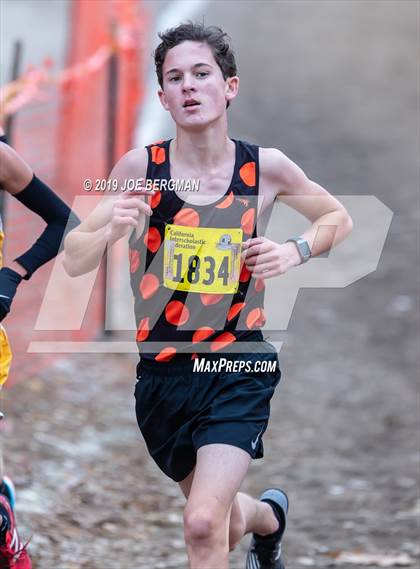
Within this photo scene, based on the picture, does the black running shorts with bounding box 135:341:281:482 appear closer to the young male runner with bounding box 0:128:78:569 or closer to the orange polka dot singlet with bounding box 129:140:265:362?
the orange polka dot singlet with bounding box 129:140:265:362

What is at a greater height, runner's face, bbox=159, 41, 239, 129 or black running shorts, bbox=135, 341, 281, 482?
runner's face, bbox=159, 41, 239, 129

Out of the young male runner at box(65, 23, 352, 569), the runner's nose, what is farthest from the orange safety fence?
the runner's nose

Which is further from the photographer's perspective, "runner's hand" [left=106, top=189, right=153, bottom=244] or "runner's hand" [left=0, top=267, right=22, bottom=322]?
"runner's hand" [left=0, top=267, right=22, bottom=322]

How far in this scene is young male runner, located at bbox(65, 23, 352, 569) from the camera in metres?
3.98

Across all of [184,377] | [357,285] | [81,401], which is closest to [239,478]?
[184,377]

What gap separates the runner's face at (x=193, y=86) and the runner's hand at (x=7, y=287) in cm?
80

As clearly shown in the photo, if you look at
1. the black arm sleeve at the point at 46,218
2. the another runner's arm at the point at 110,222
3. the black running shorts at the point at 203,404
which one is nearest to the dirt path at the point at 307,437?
the black running shorts at the point at 203,404

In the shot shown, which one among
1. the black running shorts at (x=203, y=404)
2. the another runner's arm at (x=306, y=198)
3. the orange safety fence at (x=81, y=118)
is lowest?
the black running shorts at (x=203, y=404)

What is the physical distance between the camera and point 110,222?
12.7 feet

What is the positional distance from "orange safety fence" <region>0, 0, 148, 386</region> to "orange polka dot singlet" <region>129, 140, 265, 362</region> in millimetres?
4594

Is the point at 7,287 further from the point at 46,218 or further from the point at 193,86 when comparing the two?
the point at 193,86

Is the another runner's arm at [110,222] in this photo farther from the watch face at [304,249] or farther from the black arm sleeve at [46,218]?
the watch face at [304,249]

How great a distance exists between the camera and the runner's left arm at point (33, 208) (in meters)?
4.11

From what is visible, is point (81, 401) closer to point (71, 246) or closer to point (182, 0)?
point (71, 246)
